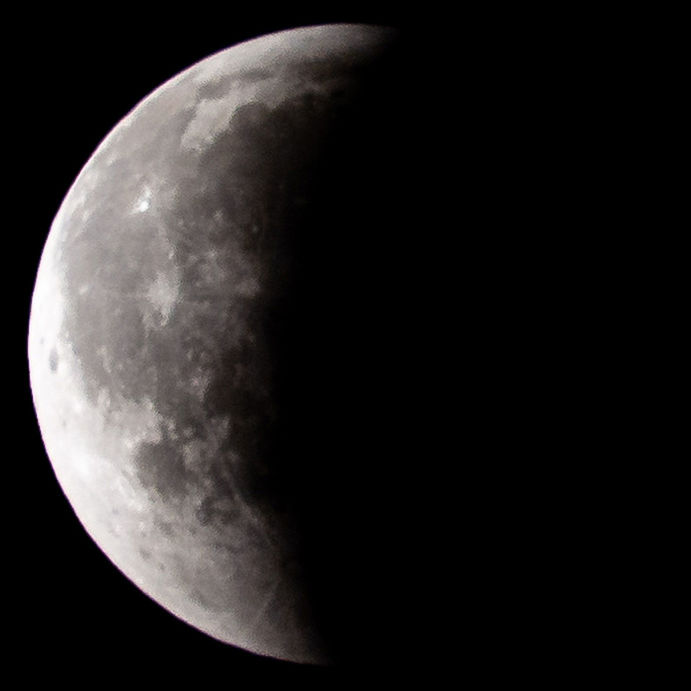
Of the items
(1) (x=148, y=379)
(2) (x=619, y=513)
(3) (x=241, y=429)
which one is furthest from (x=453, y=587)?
(1) (x=148, y=379)

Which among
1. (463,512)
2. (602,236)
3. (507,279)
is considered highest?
(602,236)

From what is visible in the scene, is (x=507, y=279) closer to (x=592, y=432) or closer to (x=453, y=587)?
(x=592, y=432)

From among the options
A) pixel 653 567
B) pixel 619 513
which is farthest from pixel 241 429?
pixel 653 567

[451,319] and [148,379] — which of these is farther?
[148,379]

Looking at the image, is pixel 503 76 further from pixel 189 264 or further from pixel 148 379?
pixel 148 379

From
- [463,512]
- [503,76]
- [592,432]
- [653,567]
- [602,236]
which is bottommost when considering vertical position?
[463,512]

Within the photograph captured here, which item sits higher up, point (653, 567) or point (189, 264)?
point (189, 264)
